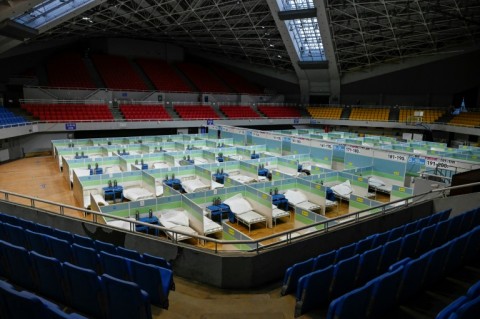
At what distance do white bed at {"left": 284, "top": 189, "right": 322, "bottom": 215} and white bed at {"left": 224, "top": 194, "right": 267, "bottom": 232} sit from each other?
133 cm

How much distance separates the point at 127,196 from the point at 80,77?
2166 cm

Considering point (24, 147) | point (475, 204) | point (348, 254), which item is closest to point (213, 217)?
point (348, 254)

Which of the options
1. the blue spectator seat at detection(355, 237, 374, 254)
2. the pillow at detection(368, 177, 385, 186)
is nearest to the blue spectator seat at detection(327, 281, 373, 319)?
the blue spectator seat at detection(355, 237, 374, 254)

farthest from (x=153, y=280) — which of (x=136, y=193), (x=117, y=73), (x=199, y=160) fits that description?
(x=117, y=73)

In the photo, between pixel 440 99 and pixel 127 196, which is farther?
pixel 440 99

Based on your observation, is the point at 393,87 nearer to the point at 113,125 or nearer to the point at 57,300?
the point at 113,125

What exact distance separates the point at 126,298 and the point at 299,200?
8.78m

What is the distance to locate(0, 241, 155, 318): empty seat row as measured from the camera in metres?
3.68

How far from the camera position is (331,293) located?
181 inches

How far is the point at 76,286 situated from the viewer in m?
4.03

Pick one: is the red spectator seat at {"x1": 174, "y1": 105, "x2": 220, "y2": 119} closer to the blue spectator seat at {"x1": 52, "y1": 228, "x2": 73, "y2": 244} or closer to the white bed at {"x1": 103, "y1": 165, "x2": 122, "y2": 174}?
the white bed at {"x1": 103, "y1": 165, "x2": 122, "y2": 174}

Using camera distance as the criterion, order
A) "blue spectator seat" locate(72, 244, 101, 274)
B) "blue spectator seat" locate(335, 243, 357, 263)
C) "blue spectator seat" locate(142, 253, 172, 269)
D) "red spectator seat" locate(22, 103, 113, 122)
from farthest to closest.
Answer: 1. "red spectator seat" locate(22, 103, 113, 122)
2. "blue spectator seat" locate(335, 243, 357, 263)
3. "blue spectator seat" locate(142, 253, 172, 269)
4. "blue spectator seat" locate(72, 244, 101, 274)

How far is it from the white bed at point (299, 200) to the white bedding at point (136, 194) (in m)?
4.89

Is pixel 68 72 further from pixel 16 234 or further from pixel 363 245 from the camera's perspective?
pixel 363 245
